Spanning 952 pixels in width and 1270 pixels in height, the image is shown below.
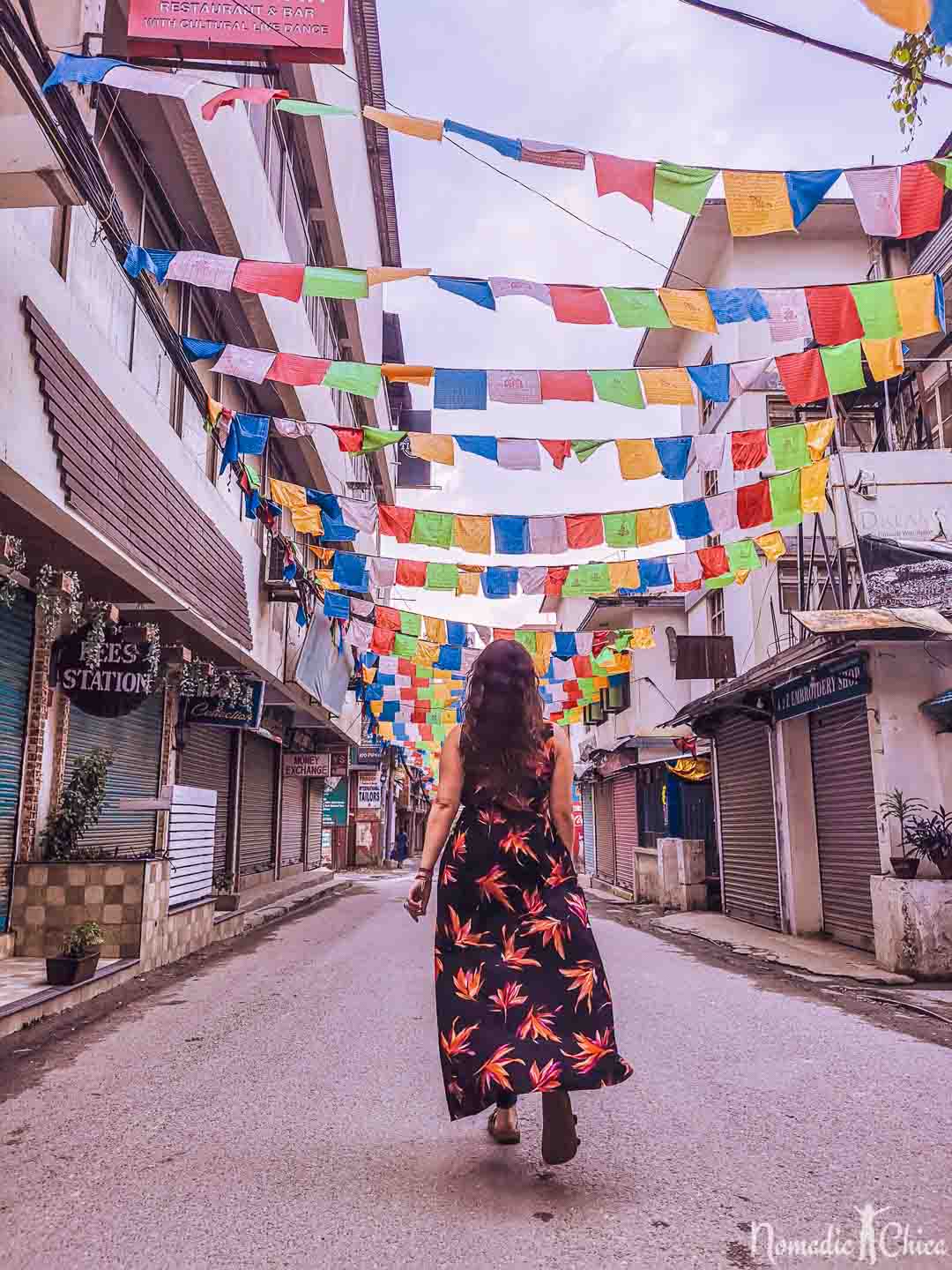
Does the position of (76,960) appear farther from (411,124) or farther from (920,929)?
(920,929)

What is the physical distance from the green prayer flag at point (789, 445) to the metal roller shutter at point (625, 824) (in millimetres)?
16487

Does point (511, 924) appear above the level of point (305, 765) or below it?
below

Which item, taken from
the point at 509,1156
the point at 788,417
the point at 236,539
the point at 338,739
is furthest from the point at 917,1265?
the point at 338,739

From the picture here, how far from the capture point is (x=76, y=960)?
7.67 m

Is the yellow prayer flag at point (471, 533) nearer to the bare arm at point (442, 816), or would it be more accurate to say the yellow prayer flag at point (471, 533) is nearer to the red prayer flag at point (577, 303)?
the red prayer flag at point (577, 303)

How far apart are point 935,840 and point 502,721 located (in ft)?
25.0

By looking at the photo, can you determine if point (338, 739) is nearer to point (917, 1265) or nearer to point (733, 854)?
point (733, 854)

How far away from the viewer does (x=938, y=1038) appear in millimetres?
6605

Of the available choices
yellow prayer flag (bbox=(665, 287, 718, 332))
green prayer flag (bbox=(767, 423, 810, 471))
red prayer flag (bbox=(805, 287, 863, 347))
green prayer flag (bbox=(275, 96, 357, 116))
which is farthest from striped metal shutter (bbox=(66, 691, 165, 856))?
red prayer flag (bbox=(805, 287, 863, 347))

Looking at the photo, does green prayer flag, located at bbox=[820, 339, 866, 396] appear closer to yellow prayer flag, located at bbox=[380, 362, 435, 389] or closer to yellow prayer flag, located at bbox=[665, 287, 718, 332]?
yellow prayer flag, located at bbox=[665, 287, 718, 332]

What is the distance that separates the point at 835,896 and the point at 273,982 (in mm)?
7674

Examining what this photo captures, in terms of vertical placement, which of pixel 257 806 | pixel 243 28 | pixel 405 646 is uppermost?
pixel 243 28

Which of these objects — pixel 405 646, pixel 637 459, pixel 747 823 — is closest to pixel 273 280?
pixel 637 459

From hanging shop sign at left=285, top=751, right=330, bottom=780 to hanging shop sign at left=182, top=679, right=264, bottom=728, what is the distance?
1094 centimetres
